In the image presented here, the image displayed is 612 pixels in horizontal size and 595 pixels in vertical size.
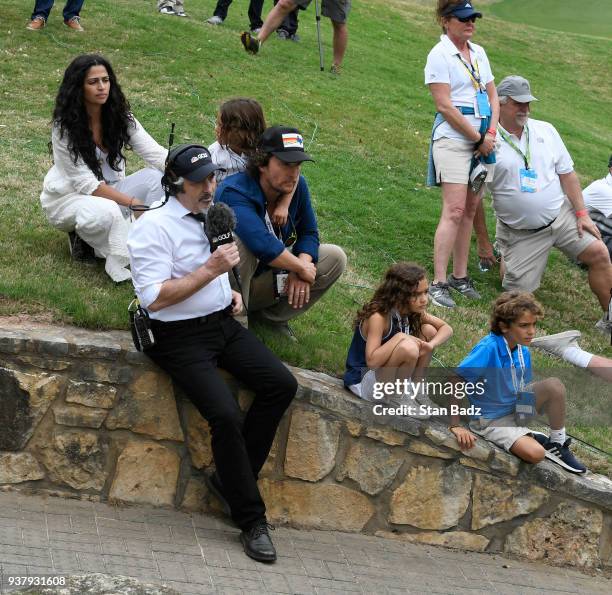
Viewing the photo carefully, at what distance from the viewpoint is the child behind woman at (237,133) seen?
6109 mm

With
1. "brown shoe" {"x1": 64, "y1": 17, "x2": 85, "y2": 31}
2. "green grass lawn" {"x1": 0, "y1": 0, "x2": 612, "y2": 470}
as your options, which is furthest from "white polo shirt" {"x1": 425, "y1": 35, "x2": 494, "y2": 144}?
"brown shoe" {"x1": 64, "y1": 17, "x2": 85, "y2": 31}

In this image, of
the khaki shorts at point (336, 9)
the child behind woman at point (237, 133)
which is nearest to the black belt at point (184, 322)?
the child behind woman at point (237, 133)

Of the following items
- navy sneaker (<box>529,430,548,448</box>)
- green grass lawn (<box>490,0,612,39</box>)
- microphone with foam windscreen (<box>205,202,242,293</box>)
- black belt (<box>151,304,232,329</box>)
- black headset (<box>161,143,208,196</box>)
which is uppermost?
black headset (<box>161,143,208,196</box>)

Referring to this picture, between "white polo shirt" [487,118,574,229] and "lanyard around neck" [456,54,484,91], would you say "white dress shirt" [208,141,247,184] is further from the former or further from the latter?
"white polo shirt" [487,118,574,229]

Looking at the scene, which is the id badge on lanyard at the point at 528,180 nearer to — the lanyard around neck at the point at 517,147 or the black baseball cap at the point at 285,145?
the lanyard around neck at the point at 517,147

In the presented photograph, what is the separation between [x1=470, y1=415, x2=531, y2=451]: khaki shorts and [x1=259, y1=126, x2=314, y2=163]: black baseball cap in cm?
176

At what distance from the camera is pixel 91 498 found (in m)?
5.51

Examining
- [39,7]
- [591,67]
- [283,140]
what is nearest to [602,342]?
[283,140]

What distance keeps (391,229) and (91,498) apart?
14.8 feet

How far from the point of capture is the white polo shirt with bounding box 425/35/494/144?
786 centimetres

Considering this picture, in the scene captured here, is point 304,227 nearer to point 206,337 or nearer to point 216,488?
point 206,337

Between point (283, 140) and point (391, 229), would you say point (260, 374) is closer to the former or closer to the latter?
point (283, 140)

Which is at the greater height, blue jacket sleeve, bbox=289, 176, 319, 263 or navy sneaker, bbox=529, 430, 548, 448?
blue jacket sleeve, bbox=289, 176, 319, 263

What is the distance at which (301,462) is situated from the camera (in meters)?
5.75
